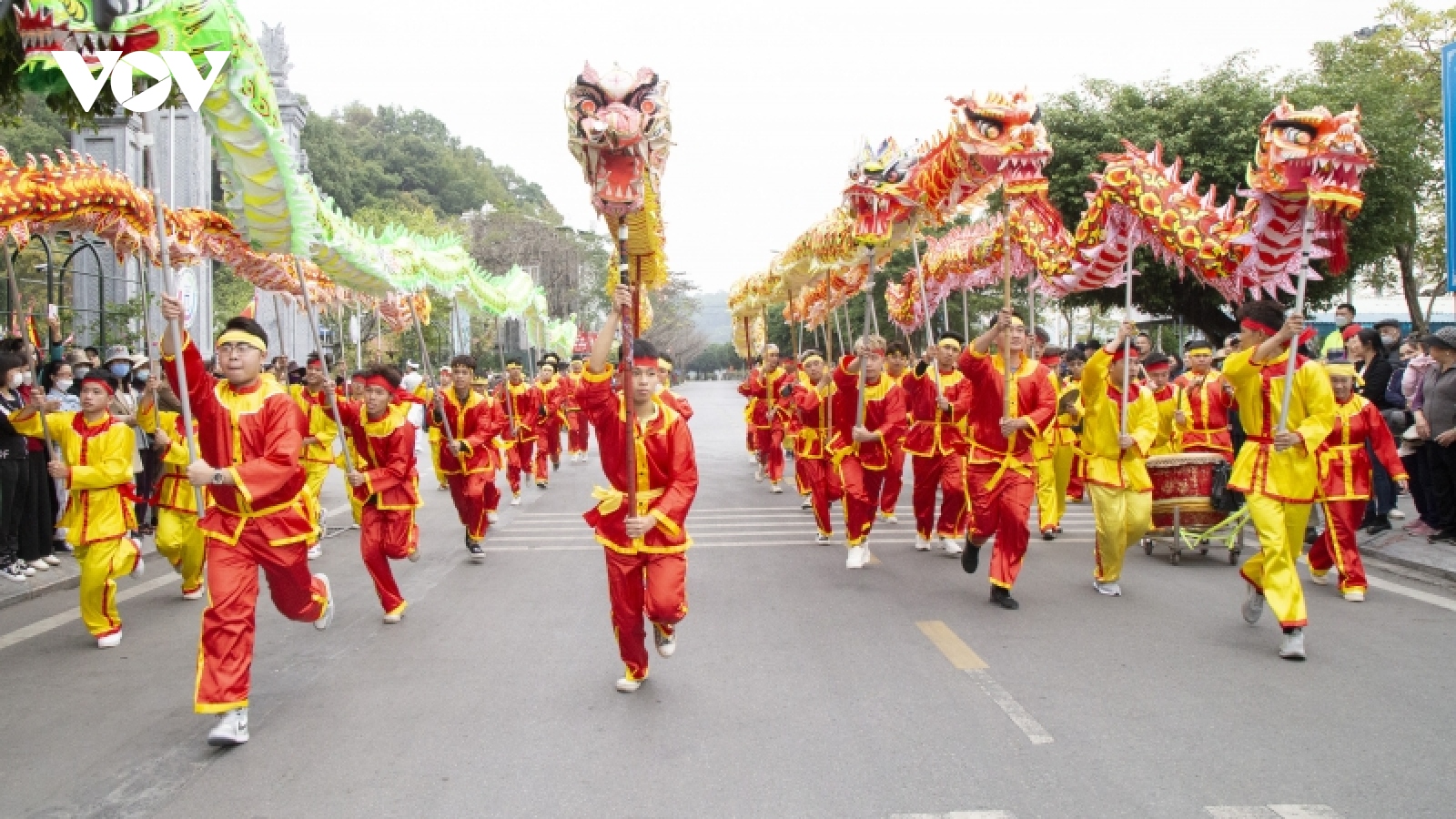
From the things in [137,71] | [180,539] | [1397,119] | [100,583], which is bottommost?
[100,583]

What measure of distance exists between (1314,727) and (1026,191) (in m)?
4.32

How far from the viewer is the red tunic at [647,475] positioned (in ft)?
15.9

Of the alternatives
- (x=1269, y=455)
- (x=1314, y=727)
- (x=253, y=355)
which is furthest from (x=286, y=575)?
(x=1269, y=455)

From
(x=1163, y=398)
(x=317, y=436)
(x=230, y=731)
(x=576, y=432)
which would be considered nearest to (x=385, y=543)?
(x=230, y=731)

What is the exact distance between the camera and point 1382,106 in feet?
57.6

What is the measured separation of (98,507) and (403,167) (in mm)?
61330

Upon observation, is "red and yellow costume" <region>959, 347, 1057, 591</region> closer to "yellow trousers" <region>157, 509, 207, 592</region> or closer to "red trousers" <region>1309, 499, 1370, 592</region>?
"red trousers" <region>1309, 499, 1370, 592</region>

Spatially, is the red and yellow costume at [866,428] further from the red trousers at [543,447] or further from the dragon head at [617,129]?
the red trousers at [543,447]

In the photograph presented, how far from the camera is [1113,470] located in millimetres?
7199

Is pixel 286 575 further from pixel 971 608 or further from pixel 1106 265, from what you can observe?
pixel 1106 265

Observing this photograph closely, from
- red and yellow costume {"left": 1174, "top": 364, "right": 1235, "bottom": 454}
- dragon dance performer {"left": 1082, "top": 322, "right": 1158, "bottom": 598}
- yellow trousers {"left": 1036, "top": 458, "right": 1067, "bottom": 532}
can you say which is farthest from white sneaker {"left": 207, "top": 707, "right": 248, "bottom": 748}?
red and yellow costume {"left": 1174, "top": 364, "right": 1235, "bottom": 454}

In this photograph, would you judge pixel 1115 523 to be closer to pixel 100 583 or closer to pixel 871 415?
pixel 871 415

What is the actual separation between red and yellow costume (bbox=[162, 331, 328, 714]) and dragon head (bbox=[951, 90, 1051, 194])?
16.4ft

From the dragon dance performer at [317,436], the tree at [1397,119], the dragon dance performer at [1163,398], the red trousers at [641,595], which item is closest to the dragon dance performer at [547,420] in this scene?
the dragon dance performer at [317,436]
